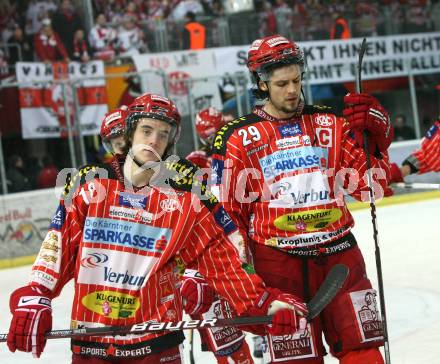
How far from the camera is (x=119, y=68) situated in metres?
11.6

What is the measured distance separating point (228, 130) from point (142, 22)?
9433mm

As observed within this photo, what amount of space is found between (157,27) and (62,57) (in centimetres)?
138

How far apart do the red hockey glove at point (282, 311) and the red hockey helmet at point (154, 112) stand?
1.97ft

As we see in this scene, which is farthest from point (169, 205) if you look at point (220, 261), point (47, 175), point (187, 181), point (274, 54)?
point (47, 175)

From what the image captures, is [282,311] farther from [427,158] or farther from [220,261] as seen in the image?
[427,158]

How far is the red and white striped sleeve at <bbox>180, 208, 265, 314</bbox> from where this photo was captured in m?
3.00

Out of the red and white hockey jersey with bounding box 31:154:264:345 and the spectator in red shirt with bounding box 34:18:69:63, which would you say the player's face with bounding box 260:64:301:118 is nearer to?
the red and white hockey jersey with bounding box 31:154:264:345

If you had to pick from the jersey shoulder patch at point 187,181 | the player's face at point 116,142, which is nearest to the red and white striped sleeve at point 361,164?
the jersey shoulder patch at point 187,181

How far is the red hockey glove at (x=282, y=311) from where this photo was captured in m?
2.84

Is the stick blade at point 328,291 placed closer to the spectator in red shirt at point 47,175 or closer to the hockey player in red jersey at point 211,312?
the hockey player in red jersey at point 211,312

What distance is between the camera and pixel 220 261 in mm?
3029

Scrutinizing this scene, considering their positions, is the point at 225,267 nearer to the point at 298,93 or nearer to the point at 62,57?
the point at 298,93

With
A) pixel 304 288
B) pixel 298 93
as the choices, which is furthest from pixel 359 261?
pixel 298 93

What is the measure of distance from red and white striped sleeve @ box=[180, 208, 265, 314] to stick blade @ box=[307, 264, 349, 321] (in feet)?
0.61
